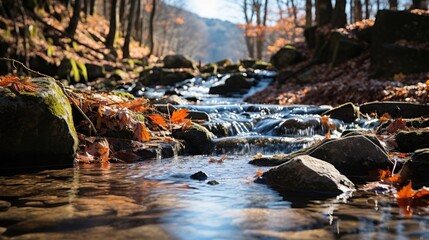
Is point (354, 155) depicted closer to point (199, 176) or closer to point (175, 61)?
point (199, 176)

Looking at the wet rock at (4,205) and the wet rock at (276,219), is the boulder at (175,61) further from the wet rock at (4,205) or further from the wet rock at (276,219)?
the wet rock at (276,219)

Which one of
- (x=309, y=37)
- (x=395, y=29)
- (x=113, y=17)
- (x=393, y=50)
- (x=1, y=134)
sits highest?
(x=113, y=17)

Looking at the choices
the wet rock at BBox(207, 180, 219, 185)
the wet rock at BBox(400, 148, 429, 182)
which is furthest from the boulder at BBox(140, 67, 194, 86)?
the wet rock at BBox(400, 148, 429, 182)

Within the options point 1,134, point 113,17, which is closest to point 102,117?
point 1,134

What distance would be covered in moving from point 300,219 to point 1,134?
2.89 metres

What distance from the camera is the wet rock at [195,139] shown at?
17.7 feet

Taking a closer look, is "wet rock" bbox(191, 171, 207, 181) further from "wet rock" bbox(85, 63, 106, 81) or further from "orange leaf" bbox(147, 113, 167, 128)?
"wet rock" bbox(85, 63, 106, 81)

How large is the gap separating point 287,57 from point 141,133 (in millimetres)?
15198

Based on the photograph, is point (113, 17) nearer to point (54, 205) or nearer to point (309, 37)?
point (309, 37)

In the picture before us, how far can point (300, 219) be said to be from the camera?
2217 millimetres

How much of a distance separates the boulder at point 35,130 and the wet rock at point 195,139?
177cm

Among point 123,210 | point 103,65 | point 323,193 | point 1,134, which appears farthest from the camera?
point 103,65

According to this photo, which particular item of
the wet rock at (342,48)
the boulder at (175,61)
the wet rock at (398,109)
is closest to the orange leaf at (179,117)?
the wet rock at (398,109)

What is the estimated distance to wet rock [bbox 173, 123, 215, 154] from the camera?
5.38m
